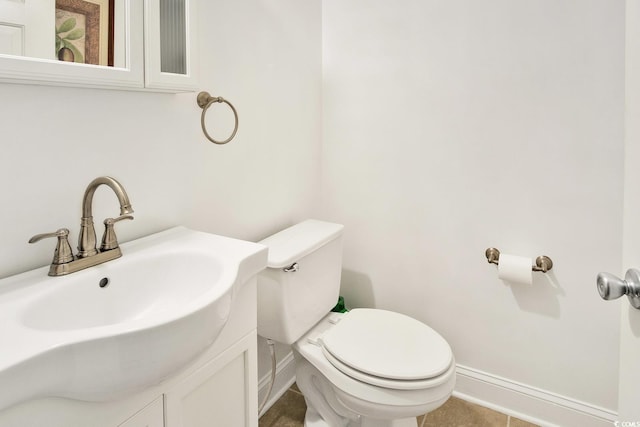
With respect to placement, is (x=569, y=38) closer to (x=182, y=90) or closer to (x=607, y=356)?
(x=607, y=356)

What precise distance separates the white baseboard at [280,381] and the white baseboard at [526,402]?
782 millimetres

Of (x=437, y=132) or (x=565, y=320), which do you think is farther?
(x=437, y=132)

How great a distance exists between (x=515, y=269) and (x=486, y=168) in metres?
0.42

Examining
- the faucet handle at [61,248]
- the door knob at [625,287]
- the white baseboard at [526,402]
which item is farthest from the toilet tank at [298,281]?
the door knob at [625,287]

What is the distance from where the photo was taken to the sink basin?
0.55m

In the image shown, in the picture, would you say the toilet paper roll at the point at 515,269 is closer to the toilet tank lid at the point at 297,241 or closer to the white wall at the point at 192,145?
the toilet tank lid at the point at 297,241

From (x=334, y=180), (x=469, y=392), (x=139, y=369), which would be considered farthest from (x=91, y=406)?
(x=469, y=392)

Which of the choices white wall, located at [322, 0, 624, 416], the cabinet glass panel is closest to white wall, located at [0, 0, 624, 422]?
white wall, located at [322, 0, 624, 416]

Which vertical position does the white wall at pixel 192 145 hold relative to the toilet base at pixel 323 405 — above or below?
above

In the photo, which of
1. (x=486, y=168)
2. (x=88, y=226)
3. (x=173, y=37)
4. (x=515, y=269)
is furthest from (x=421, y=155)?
(x=88, y=226)

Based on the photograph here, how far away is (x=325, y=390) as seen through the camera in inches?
55.0

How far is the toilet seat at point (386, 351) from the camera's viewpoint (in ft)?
3.75

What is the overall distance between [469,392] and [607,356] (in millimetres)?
566

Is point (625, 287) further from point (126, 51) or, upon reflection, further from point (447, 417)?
A: point (447, 417)
